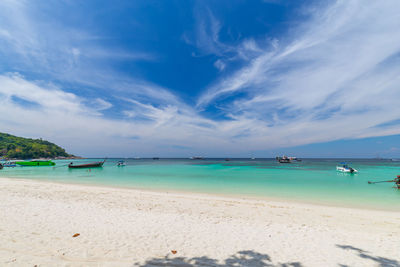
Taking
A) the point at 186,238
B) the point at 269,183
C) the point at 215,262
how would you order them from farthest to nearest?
1. the point at 269,183
2. the point at 186,238
3. the point at 215,262

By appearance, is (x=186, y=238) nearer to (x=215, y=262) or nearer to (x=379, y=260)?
(x=215, y=262)

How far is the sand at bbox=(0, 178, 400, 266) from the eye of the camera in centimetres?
445

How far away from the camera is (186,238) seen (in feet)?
19.0

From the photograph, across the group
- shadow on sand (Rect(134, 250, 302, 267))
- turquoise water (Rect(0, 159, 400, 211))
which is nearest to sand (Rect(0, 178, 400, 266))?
shadow on sand (Rect(134, 250, 302, 267))

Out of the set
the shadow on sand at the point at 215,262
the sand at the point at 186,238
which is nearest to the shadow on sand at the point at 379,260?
the sand at the point at 186,238

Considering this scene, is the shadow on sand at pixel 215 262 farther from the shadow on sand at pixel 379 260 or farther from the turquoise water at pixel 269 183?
the turquoise water at pixel 269 183

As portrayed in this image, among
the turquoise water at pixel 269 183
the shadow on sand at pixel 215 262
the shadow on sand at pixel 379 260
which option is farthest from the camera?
the turquoise water at pixel 269 183

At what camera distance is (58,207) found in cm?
895

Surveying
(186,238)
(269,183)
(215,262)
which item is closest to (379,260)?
(215,262)

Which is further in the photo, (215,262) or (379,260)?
Answer: (379,260)

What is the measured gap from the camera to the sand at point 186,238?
445cm

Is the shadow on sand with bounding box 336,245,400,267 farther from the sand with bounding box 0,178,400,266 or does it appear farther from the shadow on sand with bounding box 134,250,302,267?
the shadow on sand with bounding box 134,250,302,267

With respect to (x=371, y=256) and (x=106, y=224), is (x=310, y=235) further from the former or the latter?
(x=106, y=224)

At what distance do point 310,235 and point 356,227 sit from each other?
2.77 m
